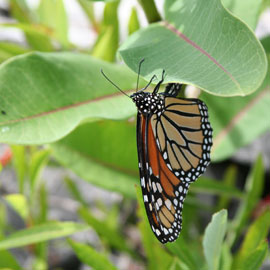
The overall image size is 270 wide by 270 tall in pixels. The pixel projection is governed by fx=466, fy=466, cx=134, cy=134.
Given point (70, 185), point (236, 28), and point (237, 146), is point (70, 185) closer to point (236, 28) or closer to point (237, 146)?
point (237, 146)

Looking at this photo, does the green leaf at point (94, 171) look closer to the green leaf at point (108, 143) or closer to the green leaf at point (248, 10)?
the green leaf at point (108, 143)

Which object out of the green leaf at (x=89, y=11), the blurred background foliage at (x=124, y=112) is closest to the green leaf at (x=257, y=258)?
the blurred background foliage at (x=124, y=112)

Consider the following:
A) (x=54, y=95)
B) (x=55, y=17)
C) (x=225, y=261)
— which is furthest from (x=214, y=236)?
(x=55, y=17)

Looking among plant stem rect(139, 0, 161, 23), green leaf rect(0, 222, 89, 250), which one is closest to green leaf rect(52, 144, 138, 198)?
green leaf rect(0, 222, 89, 250)

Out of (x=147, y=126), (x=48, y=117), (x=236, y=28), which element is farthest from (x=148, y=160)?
(x=236, y=28)

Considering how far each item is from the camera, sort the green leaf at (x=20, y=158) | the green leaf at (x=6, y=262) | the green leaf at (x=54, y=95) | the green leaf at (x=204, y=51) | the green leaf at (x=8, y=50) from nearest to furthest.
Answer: the green leaf at (x=204, y=51)
the green leaf at (x=54, y=95)
the green leaf at (x=6, y=262)
the green leaf at (x=20, y=158)
the green leaf at (x=8, y=50)
